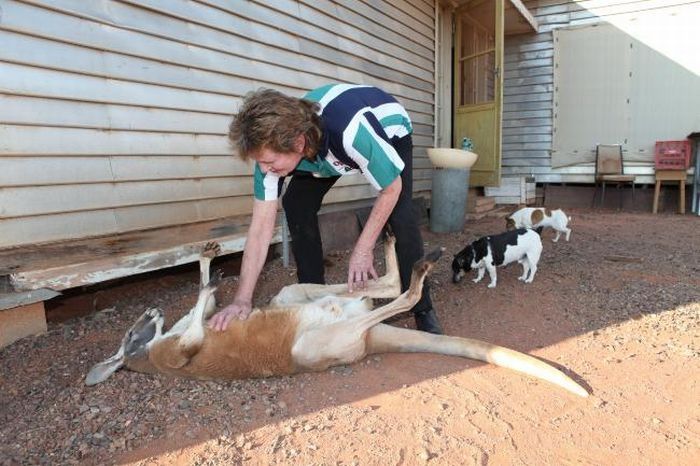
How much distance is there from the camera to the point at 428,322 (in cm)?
325

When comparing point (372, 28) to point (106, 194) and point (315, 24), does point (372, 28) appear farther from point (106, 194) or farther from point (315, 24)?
point (106, 194)

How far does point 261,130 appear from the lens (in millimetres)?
2301

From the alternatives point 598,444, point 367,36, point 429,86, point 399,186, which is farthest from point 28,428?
point 429,86

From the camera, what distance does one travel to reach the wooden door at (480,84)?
28.4ft

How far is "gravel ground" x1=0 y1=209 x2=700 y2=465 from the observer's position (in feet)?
7.09

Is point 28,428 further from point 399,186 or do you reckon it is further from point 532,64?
point 532,64

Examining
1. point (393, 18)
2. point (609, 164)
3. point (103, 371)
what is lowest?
point (103, 371)

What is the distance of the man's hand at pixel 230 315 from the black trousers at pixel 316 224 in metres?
0.62

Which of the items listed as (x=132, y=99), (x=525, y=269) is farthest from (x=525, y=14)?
(x=132, y=99)

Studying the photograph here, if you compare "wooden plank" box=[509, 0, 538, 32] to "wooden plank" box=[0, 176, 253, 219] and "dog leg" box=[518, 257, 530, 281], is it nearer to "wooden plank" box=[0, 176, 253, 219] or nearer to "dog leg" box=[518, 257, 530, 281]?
A: "dog leg" box=[518, 257, 530, 281]

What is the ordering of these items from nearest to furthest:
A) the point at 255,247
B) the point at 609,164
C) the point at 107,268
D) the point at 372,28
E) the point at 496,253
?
the point at 255,247 < the point at 107,268 < the point at 496,253 < the point at 372,28 < the point at 609,164

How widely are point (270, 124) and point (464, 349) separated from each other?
1559 mm

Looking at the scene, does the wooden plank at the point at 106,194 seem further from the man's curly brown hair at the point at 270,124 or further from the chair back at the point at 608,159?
the chair back at the point at 608,159

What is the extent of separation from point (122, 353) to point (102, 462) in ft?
2.81
